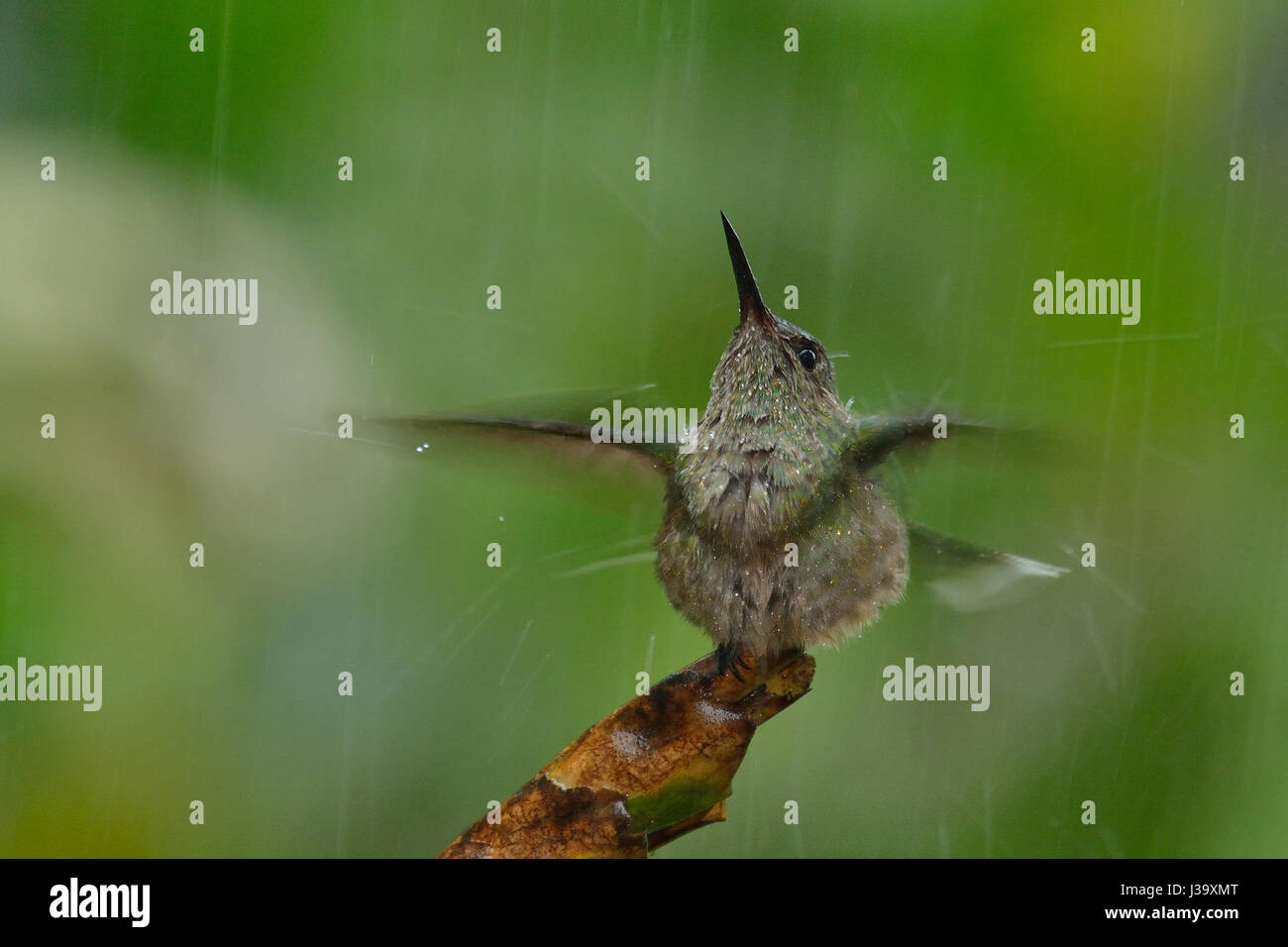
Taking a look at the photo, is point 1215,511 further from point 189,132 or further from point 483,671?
point 189,132

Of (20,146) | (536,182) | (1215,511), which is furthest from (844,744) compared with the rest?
(20,146)

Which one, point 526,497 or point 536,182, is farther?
point 536,182
